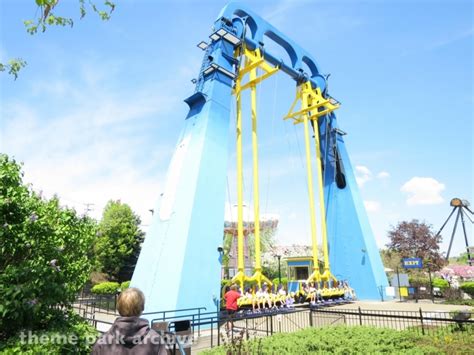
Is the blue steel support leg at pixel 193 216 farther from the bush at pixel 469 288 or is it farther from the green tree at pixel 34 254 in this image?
the bush at pixel 469 288

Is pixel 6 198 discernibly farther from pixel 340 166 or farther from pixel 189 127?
pixel 340 166

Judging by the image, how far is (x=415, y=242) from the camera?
41906mm

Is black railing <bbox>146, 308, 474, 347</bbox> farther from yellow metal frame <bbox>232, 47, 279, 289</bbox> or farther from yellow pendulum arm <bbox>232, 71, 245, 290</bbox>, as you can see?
yellow metal frame <bbox>232, 47, 279, 289</bbox>

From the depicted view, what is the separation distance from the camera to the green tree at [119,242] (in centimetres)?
3512

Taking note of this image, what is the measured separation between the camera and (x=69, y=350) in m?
4.87

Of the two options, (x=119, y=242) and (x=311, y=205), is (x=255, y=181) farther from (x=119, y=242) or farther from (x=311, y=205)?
(x=119, y=242)

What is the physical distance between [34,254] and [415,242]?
1778 inches

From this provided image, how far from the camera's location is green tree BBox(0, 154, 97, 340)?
4.83m

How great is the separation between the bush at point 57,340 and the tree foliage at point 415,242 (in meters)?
42.3

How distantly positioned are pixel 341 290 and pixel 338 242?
12.2 ft

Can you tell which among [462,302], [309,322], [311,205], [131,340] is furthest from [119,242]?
[131,340]

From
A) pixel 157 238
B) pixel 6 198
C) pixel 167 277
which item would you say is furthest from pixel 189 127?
pixel 6 198

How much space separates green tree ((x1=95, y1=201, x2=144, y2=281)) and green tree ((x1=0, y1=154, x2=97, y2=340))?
97.4 ft

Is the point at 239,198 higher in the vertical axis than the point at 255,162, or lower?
lower
